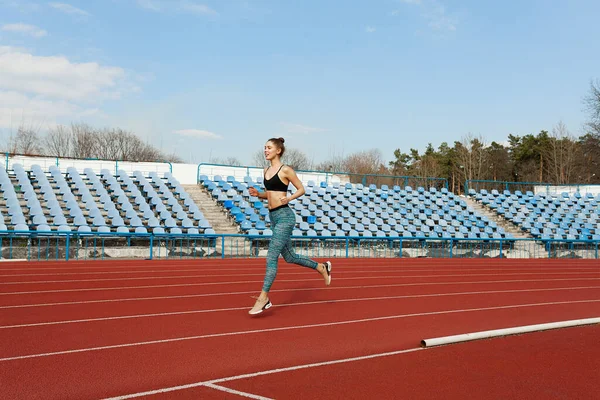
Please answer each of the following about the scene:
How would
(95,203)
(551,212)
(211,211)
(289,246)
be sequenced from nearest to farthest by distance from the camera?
(289,246)
(95,203)
(211,211)
(551,212)

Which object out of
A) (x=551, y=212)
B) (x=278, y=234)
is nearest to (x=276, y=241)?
(x=278, y=234)

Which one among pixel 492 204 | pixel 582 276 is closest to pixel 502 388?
pixel 582 276

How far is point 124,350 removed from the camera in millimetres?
4676

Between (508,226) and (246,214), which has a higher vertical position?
(246,214)

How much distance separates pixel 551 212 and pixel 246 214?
16777mm

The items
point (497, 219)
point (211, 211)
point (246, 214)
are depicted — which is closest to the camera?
point (246, 214)

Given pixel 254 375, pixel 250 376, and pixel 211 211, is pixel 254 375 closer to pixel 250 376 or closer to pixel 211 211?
pixel 250 376

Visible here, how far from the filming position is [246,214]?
72.2 feet

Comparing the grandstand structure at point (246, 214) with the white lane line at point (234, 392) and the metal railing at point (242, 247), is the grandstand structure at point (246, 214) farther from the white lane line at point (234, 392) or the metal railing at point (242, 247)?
the white lane line at point (234, 392)

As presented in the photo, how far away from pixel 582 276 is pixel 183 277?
9.70 meters

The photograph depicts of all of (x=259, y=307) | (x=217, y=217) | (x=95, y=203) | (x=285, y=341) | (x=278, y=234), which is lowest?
(x=285, y=341)

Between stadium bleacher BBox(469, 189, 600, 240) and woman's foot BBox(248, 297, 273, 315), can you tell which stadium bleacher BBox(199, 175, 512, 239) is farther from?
woman's foot BBox(248, 297, 273, 315)

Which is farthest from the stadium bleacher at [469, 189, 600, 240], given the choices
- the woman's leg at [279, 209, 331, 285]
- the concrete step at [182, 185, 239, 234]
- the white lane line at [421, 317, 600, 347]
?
the woman's leg at [279, 209, 331, 285]

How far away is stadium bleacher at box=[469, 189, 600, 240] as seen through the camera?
1065 inches
